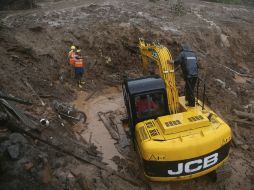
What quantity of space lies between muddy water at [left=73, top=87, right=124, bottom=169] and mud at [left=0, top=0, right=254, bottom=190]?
31mm

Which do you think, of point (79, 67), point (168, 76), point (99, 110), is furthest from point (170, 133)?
point (79, 67)

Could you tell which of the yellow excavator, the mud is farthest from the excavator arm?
the mud

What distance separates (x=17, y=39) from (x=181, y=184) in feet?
30.3

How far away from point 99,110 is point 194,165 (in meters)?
5.56

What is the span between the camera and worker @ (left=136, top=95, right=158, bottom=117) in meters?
7.84

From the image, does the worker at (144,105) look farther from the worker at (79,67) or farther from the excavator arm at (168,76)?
the worker at (79,67)

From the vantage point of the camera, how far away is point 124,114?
38.7 ft

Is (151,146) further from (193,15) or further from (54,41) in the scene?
(193,15)

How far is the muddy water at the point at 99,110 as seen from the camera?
976 centimetres

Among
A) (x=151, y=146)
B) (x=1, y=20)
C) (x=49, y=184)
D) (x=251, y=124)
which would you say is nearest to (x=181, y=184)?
(x=151, y=146)

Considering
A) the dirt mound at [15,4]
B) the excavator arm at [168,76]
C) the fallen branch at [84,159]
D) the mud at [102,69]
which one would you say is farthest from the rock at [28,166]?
the dirt mound at [15,4]

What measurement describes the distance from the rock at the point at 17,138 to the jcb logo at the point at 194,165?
3.49 m

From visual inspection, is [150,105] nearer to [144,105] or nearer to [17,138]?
[144,105]

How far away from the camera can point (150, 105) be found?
313 inches
